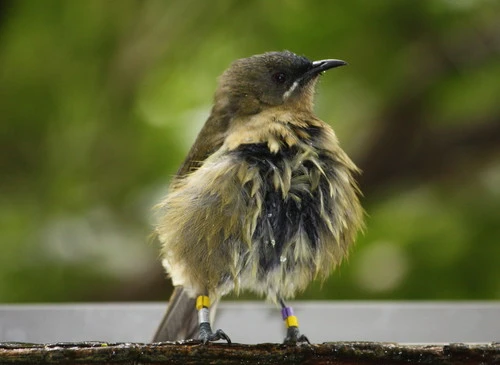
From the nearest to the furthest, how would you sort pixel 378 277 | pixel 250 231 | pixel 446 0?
pixel 250 231, pixel 446 0, pixel 378 277

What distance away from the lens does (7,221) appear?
16.4ft

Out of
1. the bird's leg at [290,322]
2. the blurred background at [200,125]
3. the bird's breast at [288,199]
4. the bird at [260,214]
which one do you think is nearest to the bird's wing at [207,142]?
the bird at [260,214]

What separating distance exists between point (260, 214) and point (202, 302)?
49 cm

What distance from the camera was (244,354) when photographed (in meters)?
2.32

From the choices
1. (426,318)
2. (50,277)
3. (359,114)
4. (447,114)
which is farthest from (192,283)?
(447,114)

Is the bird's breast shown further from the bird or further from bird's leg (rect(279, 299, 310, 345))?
bird's leg (rect(279, 299, 310, 345))

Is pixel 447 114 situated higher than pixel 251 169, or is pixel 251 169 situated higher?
pixel 447 114

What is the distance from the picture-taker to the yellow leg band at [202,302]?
3.66m

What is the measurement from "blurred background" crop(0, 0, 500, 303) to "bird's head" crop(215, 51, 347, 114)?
2.23ft

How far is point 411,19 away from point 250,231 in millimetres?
1979

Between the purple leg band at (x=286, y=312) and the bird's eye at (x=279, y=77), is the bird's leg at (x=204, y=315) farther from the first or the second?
the bird's eye at (x=279, y=77)

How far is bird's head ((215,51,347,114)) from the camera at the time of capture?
4102mm

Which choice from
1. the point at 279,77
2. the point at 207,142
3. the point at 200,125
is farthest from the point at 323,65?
the point at 200,125

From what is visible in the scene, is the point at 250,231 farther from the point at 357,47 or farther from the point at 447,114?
the point at 447,114
